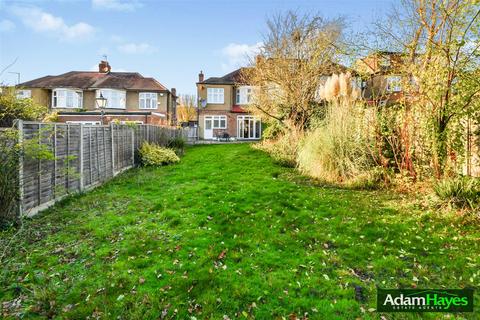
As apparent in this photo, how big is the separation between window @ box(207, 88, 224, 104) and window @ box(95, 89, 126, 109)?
8.65m

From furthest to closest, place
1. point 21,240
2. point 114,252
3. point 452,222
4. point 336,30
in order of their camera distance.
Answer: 1. point 336,30
2. point 452,222
3. point 21,240
4. point 114,252

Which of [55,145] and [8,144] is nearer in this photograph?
[8,144]

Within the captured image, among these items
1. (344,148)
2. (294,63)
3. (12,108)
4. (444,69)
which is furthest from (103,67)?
(444,69)

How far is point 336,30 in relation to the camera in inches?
575

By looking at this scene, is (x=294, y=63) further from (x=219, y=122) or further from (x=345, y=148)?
(x=219, y=122)

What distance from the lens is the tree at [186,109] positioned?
4684cm

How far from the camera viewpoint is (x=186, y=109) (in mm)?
47344

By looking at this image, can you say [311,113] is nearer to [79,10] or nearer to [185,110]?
[79,10]

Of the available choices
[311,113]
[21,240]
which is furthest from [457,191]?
[311,113]

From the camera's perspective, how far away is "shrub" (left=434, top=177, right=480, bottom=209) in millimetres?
4695

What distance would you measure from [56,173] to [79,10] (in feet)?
23.4

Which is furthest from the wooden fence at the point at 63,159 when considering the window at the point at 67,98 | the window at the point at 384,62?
the window at the point at 67,98

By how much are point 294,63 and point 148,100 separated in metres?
19.5

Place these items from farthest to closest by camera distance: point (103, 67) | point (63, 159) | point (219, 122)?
point (103, 67), point (219, 122), point (63, 159)
